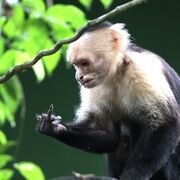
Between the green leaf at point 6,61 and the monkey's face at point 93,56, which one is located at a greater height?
the green leaf at point 6,61

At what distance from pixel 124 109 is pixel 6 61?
804 mm

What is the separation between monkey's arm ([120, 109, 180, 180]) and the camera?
9.05 ft

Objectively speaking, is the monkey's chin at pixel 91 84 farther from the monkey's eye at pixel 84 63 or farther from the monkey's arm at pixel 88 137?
the monkey's arm at pixel 88 137

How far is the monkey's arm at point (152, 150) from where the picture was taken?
2.76 m

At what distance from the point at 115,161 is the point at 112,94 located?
0.33 metres

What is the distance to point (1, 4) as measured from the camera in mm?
1902

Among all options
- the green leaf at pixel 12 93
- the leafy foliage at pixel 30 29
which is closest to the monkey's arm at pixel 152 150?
the leafy foliage at pixel 30 29

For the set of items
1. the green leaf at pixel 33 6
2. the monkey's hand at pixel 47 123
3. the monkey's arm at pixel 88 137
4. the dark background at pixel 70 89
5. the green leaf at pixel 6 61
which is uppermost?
the green leaf at pixel 33 6

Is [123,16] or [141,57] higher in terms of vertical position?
[141,57]

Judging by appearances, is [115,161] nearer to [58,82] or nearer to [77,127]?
[77,127]

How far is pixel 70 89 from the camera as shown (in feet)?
17.6

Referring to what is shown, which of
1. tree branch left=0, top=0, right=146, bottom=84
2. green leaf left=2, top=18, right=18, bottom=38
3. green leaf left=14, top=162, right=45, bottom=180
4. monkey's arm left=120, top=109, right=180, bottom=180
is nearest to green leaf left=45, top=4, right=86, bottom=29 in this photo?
green leaf left=2, top=18, right=18, bottom=38

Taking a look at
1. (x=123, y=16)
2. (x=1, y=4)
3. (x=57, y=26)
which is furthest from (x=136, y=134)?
(x=123, y=16)

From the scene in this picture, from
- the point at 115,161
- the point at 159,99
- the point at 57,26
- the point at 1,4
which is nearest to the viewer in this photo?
the point at 1,4
